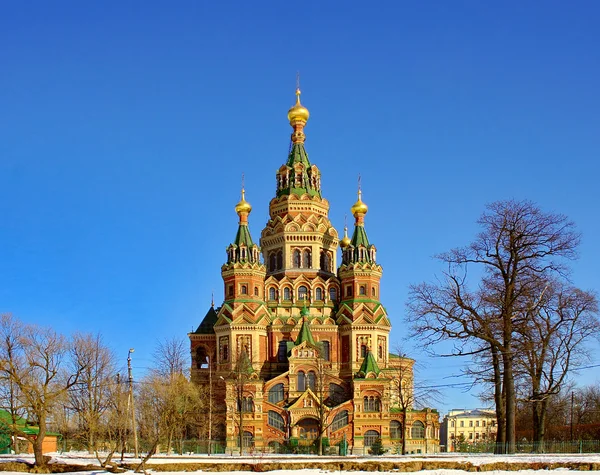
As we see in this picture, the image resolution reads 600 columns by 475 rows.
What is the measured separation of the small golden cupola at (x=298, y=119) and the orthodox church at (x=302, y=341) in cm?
10

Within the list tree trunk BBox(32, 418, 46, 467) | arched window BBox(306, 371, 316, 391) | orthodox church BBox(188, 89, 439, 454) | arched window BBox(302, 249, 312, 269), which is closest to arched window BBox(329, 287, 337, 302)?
orthodox church BBox(188, 89, 439, 454)

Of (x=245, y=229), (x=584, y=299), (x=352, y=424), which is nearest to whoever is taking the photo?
(x=584, y=299)

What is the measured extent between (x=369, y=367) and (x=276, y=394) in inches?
325

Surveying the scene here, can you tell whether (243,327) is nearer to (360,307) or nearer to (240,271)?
(240,271)

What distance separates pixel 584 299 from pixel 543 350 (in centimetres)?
288

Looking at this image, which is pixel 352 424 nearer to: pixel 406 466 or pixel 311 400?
pixel 311 400

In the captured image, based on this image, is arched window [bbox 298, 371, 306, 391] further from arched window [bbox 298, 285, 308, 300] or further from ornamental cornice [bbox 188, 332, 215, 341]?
ornamental cornice [bbox 188, 332, 215, 341]

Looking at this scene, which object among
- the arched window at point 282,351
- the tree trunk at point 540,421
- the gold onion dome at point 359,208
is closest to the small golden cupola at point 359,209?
the gold onion dome at point 359,208

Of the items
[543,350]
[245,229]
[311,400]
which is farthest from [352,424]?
[543,350]

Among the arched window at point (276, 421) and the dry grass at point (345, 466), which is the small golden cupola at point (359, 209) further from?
the dry grass at point (345, 466)

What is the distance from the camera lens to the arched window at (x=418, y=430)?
237ft

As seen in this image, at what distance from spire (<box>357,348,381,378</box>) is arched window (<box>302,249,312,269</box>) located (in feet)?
40.4

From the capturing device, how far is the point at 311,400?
7012 cm

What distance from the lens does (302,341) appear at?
72.7 m
